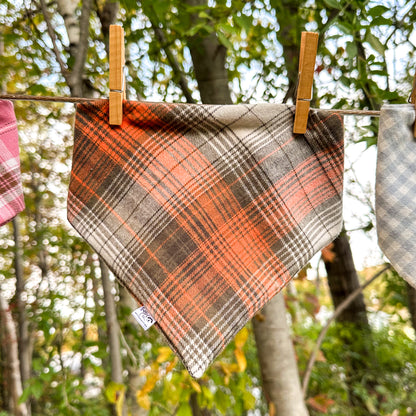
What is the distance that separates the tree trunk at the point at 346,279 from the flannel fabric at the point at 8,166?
189 cm

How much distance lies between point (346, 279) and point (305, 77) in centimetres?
190

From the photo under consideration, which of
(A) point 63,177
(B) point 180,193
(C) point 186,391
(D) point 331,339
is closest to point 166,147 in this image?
(B) point 180,193

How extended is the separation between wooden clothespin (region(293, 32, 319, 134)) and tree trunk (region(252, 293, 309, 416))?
2.67 feet

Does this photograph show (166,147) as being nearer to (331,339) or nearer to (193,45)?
(193,45)

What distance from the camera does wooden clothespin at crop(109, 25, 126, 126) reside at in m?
0.56

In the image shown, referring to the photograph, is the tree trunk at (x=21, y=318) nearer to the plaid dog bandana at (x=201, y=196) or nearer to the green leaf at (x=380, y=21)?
the plaid dog bandana at (x=201, y=196)

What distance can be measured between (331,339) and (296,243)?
5.93 feet

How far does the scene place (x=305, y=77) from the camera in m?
0.57

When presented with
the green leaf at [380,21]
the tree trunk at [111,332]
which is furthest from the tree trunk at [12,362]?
the green leaf at [380,21]

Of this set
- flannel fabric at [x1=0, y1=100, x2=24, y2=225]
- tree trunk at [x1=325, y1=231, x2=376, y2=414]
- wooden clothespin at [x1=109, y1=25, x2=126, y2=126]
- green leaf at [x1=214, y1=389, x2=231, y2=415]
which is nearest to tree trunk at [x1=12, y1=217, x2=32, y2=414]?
green leaf at [x1=214, y1=389, x2=231, y2=415]

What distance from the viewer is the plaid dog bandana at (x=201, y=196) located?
1.94 ft

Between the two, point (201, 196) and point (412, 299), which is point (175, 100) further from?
point (412, 299)

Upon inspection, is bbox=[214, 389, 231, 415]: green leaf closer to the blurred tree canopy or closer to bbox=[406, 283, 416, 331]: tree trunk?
the blurred tree canopy

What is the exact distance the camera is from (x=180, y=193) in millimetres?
605
